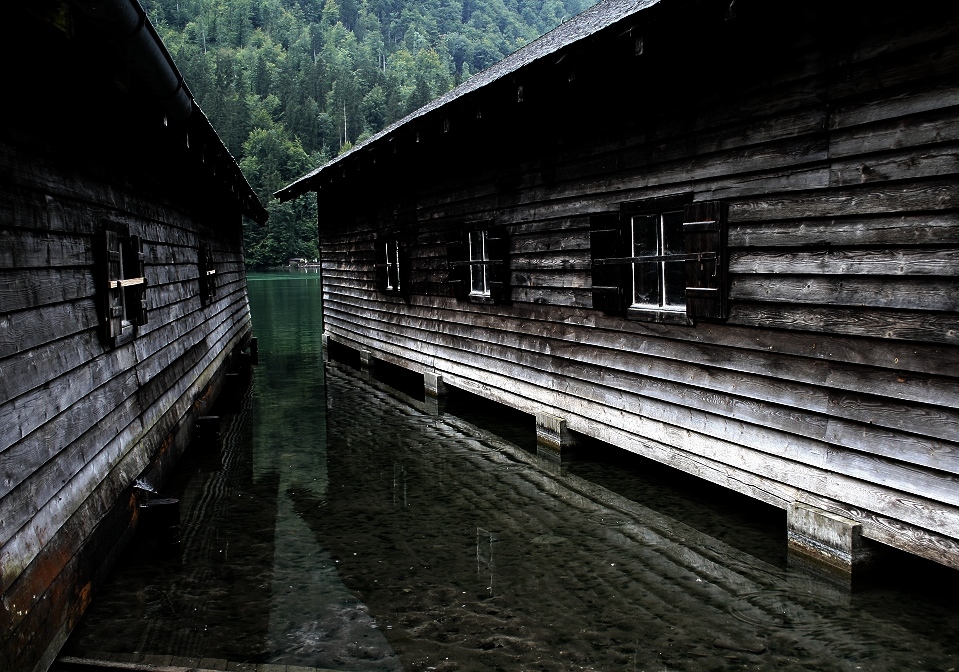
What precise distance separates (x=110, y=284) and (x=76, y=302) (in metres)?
0.70

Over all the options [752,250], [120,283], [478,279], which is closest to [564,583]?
[752,250]

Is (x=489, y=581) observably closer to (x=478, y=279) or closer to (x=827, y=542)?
(x=827, y=542)

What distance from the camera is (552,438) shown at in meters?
9.16

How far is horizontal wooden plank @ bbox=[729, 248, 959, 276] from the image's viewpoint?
468 centimetres

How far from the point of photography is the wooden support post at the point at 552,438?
8.95m

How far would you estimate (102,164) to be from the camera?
6508 millimetres

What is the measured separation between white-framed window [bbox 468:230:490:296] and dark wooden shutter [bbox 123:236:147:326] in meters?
4.84

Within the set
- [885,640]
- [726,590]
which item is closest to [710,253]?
[726,590]

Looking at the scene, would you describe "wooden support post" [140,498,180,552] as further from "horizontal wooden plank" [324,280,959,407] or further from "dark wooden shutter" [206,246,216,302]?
"dark wooden shutter" [206,246,216,302]

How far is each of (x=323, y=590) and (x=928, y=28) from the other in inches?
216

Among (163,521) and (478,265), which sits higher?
(478,265)

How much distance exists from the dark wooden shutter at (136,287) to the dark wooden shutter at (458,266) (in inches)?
194

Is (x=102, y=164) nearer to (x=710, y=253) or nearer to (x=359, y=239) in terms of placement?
(x=710, y=253)

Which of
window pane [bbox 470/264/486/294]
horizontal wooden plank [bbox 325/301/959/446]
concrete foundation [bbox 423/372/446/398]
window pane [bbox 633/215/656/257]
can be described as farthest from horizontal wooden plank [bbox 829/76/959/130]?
concrete foundation [bbox 423/372/446/398]
